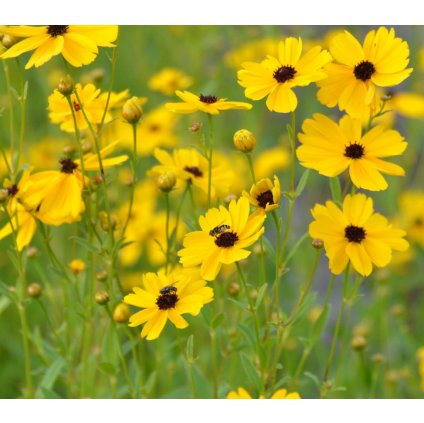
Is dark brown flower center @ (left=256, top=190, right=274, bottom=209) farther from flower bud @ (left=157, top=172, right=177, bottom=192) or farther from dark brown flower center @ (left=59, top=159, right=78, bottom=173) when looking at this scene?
dark brown flower center @ (left=59, top=159, right=78, bottom=173)

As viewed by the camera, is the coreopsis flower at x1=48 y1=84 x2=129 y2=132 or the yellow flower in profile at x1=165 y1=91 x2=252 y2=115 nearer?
the yellow flower in profile at x1=165 y1=91 x2=252 y2=115

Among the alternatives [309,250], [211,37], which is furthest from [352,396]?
[211,37]

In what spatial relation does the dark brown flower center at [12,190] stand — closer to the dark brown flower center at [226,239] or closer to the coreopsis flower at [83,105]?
the coreopsis flower at [83,105]

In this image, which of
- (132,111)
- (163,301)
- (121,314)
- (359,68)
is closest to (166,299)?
(163,301)

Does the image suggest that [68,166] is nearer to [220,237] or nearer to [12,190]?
[12,190]

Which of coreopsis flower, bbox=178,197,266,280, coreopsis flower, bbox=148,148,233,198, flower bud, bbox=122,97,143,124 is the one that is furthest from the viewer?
coreopsis flower, bbox=148,148,233,198

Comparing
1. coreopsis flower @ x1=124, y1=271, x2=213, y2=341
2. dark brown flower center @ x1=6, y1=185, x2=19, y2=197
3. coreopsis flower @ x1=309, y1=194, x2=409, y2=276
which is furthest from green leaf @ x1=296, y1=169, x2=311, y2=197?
dark brown flower center @ x1=6, y1=185, x2=19, y2=197
